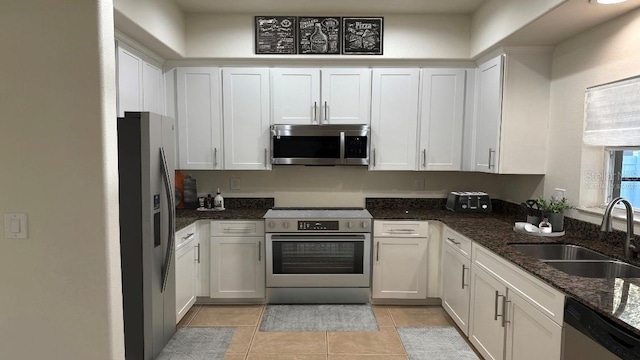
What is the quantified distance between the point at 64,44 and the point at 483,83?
3.16m

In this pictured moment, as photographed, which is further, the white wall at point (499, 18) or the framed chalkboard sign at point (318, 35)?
the framed chalkboard sign at point (318, 35)

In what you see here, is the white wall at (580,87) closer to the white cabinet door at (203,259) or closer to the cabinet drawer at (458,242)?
the cabinet drawer at (458,242)

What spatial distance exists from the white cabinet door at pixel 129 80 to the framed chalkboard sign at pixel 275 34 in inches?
42.9

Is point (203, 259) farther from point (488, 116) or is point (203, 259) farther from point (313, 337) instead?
point (488, 116)

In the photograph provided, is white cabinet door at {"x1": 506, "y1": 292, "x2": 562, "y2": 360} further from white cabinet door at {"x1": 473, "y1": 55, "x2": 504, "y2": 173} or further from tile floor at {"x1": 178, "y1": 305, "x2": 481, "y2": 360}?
white cabinet door at {"x1": 473, "y1": 55, "x2": 504, "y2": 173}

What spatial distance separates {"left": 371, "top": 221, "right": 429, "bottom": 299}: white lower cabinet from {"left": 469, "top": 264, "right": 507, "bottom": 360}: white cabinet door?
0.79 metres

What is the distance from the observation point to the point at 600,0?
2.09 m

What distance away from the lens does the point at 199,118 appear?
11.7ft

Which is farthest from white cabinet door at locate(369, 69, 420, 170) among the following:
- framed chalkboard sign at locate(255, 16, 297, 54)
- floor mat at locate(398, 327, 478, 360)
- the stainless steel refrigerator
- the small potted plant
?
the stainless steel refrigerator

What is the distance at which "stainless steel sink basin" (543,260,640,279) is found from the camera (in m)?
2.03

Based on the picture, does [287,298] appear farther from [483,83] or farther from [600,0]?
[600,0]

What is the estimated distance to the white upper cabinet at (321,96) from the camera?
3.52 m

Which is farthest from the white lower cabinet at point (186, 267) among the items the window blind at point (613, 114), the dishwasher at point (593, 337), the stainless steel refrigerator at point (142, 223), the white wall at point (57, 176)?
the window blind at point (613, 114)

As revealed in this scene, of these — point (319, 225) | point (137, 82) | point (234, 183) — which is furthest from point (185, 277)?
point (137, 82)
